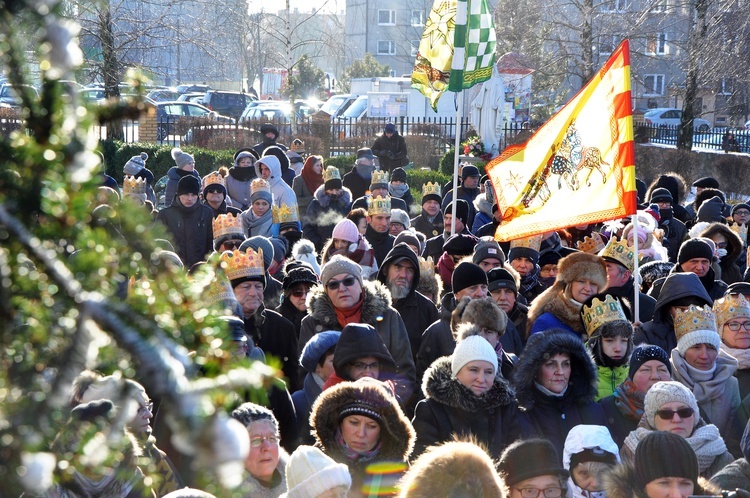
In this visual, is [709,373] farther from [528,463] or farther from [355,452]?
[355,452]

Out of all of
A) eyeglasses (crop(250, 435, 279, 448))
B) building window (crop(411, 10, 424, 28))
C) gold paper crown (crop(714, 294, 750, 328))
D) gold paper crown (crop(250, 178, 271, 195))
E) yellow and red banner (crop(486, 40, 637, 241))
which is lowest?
eyeglasses (crop(250, 435, 279, 448))

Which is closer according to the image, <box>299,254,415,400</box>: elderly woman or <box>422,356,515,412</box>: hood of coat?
<box>422,356,515,412</box>: hood of coat

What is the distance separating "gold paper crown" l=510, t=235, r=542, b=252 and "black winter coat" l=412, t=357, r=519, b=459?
3562mm

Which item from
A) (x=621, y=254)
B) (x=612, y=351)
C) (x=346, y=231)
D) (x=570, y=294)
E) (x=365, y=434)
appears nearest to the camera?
(x=365, y=434)

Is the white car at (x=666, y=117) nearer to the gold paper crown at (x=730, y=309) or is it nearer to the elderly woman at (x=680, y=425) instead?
the gold paper crown at (x=730, y=309)

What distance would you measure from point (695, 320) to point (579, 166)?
6.73 feet

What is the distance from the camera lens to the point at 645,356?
557cm

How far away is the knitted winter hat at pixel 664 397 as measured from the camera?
4930 millimetres

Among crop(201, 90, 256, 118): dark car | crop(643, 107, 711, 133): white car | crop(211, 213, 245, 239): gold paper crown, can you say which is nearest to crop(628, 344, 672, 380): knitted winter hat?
crop(211, 213, 245, 239): gold paper crown

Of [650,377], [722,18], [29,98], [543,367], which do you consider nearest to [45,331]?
[29,98]

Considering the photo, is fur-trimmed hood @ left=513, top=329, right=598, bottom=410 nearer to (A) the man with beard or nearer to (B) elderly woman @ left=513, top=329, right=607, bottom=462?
(B) elderly woman @ left=513, top=329, right=607, bottom=462

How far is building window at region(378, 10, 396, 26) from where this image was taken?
2579 inches

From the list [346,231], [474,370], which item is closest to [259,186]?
[346,231]

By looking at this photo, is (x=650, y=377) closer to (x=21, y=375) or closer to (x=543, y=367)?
(x=543, y=367)
